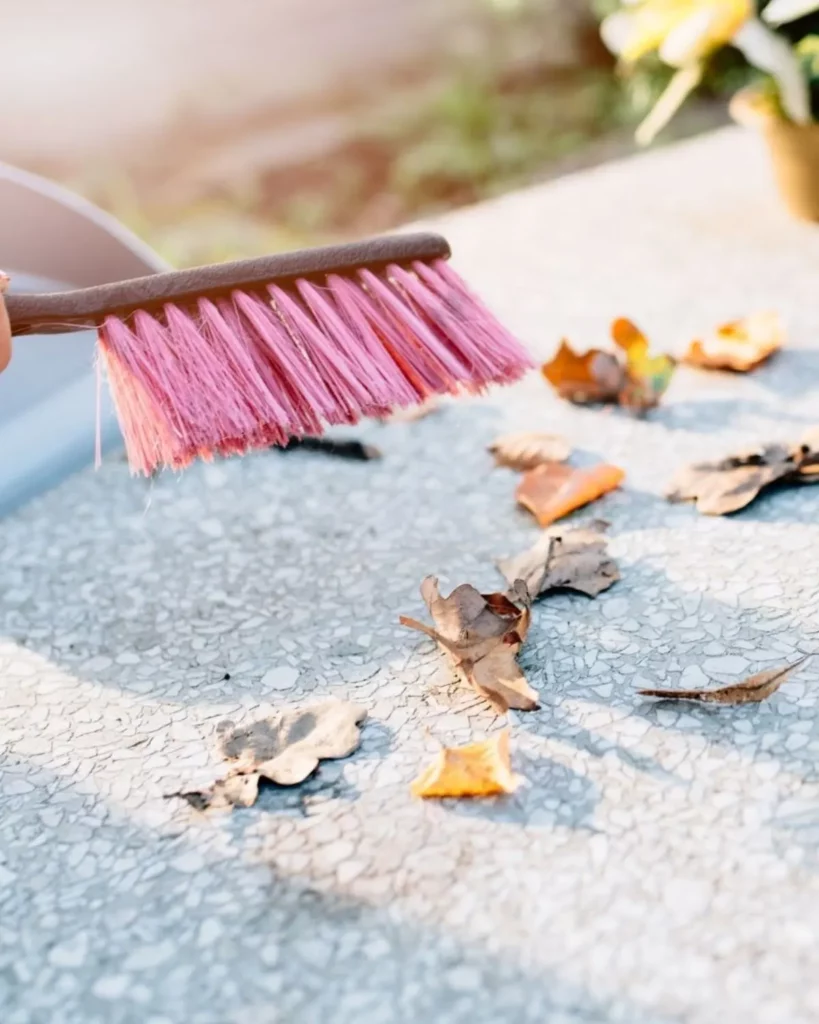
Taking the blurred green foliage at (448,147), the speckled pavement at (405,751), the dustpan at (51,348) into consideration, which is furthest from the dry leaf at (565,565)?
the blurred green foliage at (448,147)

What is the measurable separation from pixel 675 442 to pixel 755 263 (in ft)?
1.82

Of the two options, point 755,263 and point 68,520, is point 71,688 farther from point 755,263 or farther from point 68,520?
point 755,263

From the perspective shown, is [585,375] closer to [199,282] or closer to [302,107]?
[199,282]

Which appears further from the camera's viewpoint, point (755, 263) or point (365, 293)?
point (755, 263)

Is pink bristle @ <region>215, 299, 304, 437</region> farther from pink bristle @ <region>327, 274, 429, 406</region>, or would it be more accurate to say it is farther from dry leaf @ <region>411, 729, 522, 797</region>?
dry leaf @ <region>411, 729, 522, 797</region>

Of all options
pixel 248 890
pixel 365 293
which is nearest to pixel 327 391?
pixel 365 293

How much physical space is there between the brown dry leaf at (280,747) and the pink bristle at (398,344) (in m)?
0.26

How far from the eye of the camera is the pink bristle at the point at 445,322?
0.86 meters

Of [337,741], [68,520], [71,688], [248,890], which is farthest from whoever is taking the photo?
[68,520]

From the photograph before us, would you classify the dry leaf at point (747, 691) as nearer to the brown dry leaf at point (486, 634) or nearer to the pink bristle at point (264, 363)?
the brown dry leaf at point (486, 634)

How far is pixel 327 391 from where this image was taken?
0.83 meters

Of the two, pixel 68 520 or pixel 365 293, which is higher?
pixel 365 293

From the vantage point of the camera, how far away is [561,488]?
987mm

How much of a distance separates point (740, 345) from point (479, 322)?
0.47 meters
